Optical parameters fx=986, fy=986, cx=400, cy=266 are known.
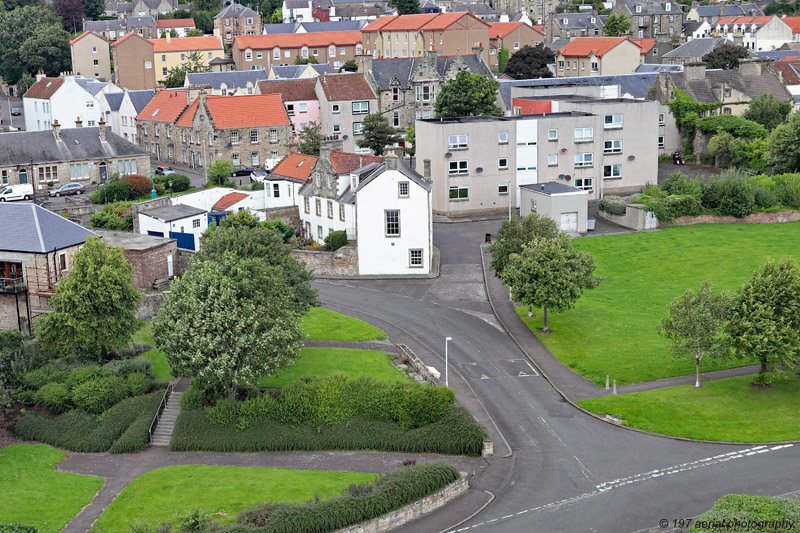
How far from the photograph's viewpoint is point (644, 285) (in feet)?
201

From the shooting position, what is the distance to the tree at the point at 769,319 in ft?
142

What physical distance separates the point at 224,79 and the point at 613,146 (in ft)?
177

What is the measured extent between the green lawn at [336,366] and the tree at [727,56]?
79.9m

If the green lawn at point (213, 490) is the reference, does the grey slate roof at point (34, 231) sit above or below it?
above

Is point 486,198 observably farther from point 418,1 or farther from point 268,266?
point 418,1

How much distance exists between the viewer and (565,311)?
2223 inches

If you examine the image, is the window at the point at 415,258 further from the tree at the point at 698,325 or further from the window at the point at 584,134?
the window at the point at 584,134

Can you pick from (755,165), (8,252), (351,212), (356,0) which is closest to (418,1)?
(356,0)

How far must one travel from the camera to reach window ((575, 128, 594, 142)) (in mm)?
78625

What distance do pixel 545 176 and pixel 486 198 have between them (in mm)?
5098

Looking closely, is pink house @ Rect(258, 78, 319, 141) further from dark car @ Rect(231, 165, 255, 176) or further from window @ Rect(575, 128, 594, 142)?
window @ Rect(575, 128, 594, 142)

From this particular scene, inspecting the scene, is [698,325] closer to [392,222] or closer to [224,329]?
[224,329]

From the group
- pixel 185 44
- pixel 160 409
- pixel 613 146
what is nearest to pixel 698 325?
pixel 160 409

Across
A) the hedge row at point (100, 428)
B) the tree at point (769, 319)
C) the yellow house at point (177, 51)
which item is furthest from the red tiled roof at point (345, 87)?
the tree at point (769, 319)
